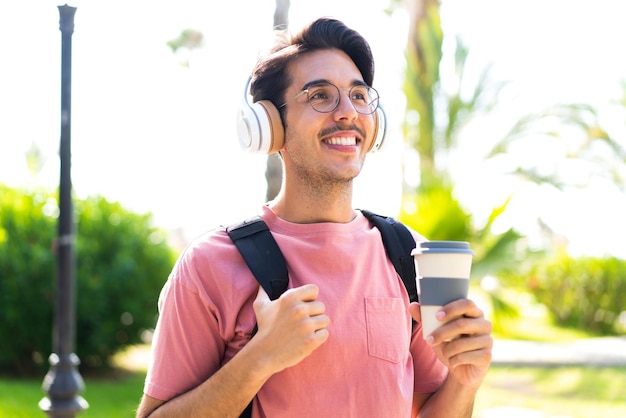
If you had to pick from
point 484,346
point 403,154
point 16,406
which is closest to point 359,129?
point 484,346

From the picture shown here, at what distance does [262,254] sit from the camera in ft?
7.98

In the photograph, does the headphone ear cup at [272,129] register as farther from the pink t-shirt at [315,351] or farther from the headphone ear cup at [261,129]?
the pink t-shirt at [315,351]

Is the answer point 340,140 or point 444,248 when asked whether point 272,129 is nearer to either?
point 340,140

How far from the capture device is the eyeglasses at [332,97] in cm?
261

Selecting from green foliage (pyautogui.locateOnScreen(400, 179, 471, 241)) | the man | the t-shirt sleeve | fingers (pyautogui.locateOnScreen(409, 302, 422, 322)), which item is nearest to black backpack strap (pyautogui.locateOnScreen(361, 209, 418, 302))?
the man

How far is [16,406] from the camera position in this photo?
8.76m

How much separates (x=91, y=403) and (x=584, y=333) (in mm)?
11787

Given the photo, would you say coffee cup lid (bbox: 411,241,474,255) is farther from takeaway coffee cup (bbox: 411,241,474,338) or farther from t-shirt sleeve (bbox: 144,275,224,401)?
t-shirt sleeve (bbox: 144,275,224,401)

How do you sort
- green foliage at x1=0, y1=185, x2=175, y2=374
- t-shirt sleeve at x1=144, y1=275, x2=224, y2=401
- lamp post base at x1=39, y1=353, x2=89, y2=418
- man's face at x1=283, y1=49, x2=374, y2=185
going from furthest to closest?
green foliage at x1=0, y1=185, x2=175, y2=374 → lamp post base at x1=39, y1=353, x2=89, y2=418 → man's face at x1=283, y1=49, x2=374, y2=185 → t-shirt sleeve at x1=144, y1=275, x2=224, y2=401

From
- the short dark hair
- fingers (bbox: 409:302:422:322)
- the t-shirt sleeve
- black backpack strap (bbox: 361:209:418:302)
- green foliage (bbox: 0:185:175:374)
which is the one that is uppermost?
the short dark hair

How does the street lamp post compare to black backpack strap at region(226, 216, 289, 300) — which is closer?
black backpack strap at region(226, 216, 289, 300)

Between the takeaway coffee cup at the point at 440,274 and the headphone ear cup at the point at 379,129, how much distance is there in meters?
0.63

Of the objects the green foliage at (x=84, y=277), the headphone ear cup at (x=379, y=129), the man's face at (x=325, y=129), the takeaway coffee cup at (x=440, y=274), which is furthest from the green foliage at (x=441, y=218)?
the takeaway coffee cup at (x=440, y=274)

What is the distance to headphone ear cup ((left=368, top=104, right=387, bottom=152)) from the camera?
8.98ft
